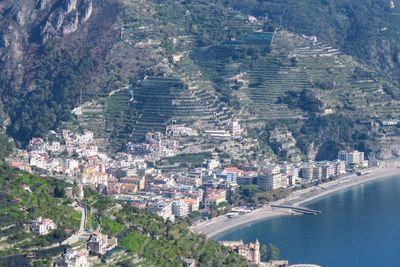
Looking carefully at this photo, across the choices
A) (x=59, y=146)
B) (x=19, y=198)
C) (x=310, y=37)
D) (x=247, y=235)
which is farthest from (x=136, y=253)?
(x=310, y=37)

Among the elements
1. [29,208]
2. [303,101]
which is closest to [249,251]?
[29,208]

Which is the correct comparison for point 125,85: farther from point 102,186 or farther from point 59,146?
point 102,186

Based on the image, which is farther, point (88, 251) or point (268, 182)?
point (268, 182)

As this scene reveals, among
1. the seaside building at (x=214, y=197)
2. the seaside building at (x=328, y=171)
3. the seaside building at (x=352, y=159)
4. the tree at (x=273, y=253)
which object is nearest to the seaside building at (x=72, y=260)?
the tree at (x=273, y=253)

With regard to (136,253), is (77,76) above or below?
above

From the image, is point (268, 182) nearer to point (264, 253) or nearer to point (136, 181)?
point (136, 181)

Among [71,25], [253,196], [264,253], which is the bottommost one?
[264,253]

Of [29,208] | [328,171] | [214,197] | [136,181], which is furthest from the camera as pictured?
[328,171]
